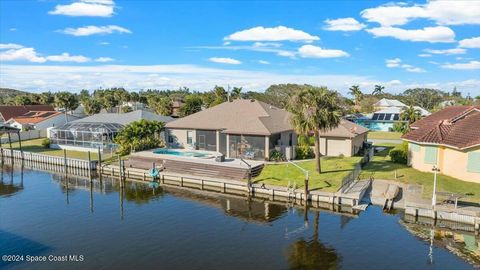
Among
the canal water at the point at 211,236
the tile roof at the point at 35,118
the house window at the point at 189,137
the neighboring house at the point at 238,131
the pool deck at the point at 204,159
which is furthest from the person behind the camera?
the tile roof at the point at 35,118

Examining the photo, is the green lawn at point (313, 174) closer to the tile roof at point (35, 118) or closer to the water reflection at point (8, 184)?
the water reflection at point (8, 184)

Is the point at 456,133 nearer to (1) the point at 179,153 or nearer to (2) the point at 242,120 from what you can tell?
(2) the point at 242,120

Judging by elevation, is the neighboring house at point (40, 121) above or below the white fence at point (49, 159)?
above

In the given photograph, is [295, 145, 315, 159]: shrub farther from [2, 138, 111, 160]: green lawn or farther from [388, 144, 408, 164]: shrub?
[2, 138, 111, 160]: green lawn

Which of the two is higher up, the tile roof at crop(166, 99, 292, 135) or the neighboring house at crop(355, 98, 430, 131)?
the tile roof at crop(166, 99, 292, 135)

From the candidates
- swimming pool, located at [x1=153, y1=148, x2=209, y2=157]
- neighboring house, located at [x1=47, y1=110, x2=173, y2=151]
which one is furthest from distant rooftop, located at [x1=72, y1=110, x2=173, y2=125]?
swimming pool, located at [x1=153, y1=148, x2=209, y2=157]

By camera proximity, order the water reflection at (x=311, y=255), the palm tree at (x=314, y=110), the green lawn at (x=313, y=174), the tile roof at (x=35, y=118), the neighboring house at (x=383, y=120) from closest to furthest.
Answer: the water reflection at (x=311, y=255), the green lawn at (x=313, y=174), the palm tree at (x=314, y=110), the tile roof at (x=35, y=118), the neighboring house at (x=383, y=120)

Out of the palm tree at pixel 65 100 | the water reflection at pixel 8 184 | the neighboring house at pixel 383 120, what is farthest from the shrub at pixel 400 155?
the palm tree at pixel 65 100
